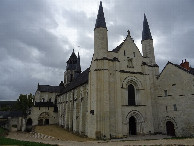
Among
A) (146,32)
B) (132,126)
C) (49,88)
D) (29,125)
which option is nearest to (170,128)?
(132,126)

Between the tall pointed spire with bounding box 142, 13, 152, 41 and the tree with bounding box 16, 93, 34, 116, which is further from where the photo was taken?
the tree with bounding box 16, 93, 34, 116

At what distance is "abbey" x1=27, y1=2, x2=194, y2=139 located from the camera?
74.3ft

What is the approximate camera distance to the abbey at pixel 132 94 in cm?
2264

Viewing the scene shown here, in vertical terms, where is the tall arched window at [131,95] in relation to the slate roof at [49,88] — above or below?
below

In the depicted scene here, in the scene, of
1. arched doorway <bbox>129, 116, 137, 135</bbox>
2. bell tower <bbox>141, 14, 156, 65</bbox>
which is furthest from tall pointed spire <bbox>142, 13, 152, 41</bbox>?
arched doorway <bbox>129, 116, 137, 135</bbox>

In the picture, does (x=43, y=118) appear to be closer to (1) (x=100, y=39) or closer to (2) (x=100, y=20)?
(1) (x=100, y=39)

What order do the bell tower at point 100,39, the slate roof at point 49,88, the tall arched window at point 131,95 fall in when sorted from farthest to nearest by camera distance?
the slate roof at point 49,88 < the tall arched window at point 131,95 < the bell tower at point 100,39

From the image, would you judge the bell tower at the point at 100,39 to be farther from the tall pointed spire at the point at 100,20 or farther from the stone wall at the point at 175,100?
the stone wall at the point at 175,100

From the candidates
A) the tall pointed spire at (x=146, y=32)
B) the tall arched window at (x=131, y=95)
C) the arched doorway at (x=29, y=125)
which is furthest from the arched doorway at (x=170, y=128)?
the arched doorway at (x=29, y=125)

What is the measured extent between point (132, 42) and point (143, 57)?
3072 millimetres

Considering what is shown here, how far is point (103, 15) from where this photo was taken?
27.2m

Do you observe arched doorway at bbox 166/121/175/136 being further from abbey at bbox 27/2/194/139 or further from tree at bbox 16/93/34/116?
tree at bbox 16/93/34/116

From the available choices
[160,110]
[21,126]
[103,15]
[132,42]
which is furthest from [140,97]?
[21,126]

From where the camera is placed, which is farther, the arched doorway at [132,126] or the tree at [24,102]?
the tree at [24,102]
